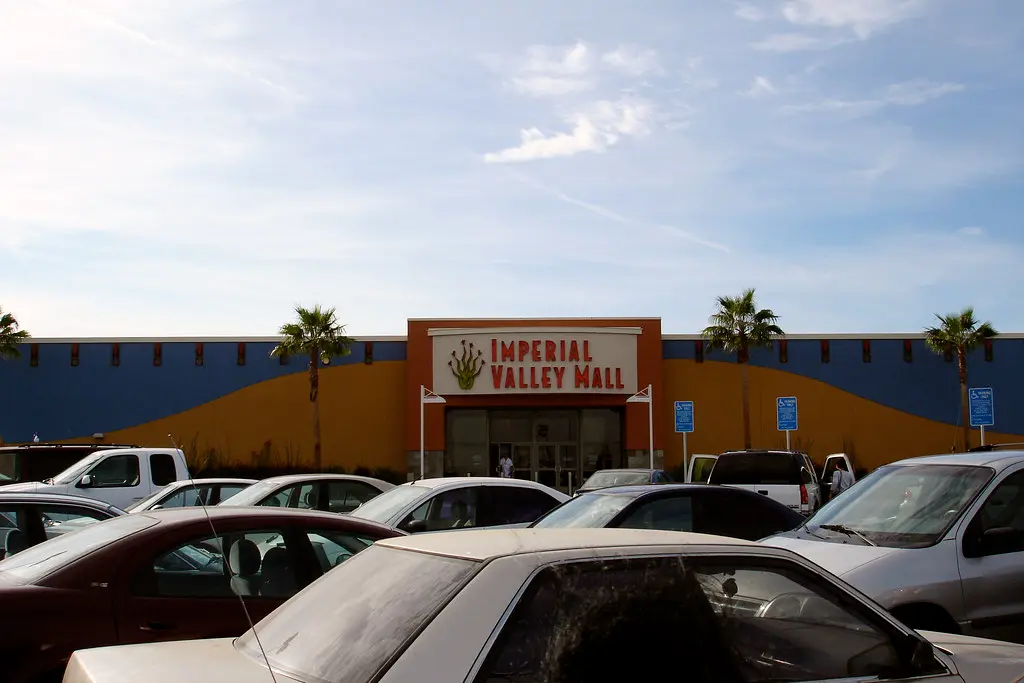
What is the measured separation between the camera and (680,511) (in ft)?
34.6

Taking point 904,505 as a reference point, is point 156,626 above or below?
below

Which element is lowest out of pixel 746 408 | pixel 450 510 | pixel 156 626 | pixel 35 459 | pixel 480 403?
pixel 156 626

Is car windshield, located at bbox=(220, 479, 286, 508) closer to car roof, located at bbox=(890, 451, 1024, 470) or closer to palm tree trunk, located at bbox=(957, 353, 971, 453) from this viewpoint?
car roof, located at bbox=(890, 451, 1024, 470)

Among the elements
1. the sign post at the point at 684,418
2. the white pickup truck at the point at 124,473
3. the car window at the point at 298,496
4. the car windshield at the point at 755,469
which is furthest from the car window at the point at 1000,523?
the sign post at the point at 684,418

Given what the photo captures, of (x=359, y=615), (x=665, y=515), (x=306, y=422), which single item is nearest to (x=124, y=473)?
(x=665, y=515)

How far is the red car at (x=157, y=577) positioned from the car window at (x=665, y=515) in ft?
12.7

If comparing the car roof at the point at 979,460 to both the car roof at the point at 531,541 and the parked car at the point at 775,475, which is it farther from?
the parked car at the point at 775,475

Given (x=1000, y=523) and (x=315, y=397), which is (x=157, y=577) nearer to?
(x=1000, y=523)

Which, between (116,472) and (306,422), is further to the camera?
(306,422)

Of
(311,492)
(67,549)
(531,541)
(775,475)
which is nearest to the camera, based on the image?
(531,541)

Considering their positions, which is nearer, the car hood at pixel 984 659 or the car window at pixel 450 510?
the car hood at pixel 984 659

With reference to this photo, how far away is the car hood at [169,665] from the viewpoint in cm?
354

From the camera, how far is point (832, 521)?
27.7 feet

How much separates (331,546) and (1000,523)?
16.4ft
